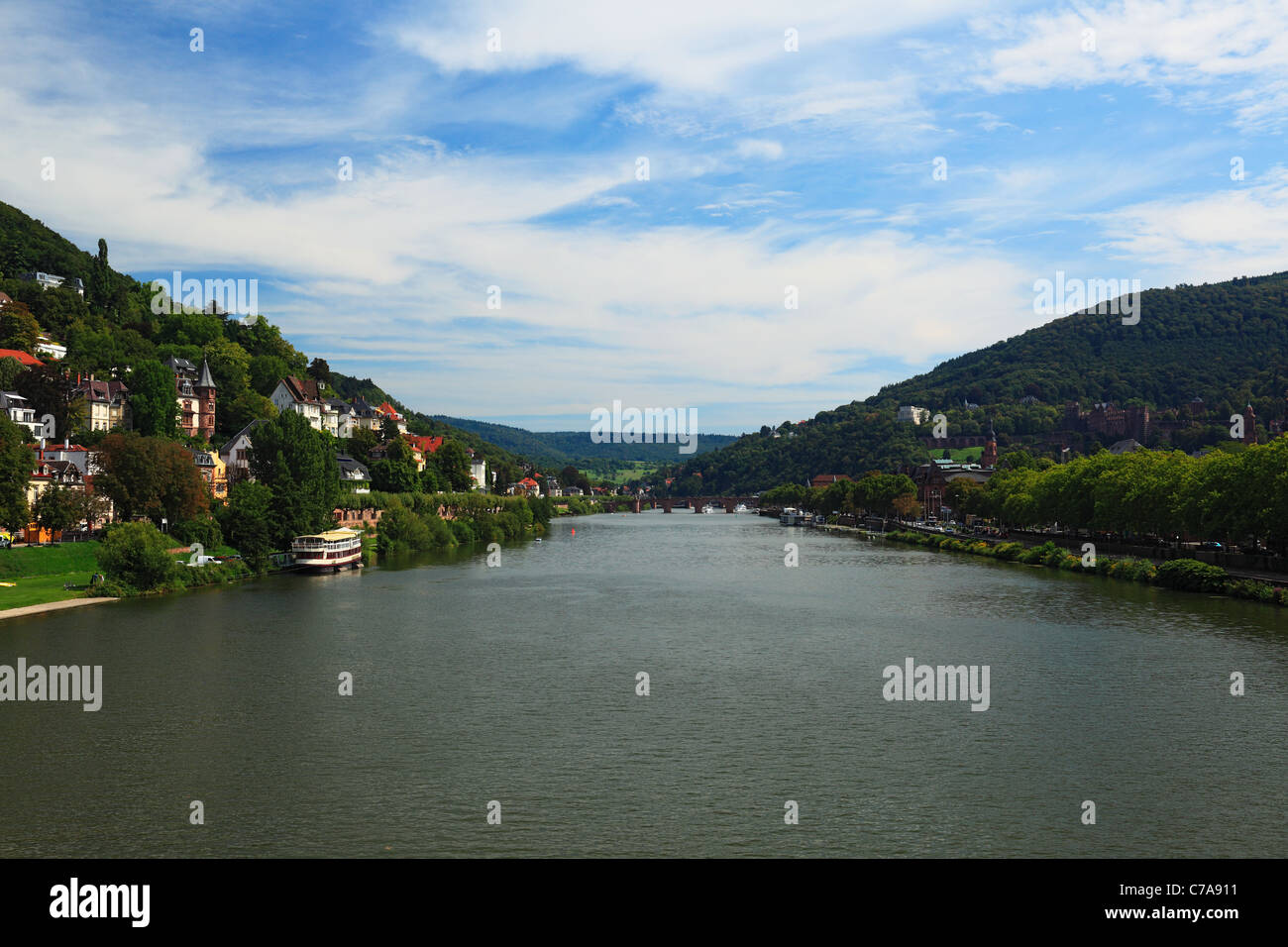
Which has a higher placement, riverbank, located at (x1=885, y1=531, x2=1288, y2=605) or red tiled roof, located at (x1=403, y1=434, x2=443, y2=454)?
red tiled roof, located at (x1=403, y1=434, x2=443, y2=454)

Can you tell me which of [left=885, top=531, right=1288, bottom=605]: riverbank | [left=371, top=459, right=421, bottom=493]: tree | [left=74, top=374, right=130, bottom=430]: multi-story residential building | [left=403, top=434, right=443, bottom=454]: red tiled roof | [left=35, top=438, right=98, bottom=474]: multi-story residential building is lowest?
[left=885, top=531, right=1288, bottom=605]: riverbank

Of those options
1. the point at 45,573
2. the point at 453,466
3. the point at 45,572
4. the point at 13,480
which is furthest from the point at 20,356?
the point at 45,573

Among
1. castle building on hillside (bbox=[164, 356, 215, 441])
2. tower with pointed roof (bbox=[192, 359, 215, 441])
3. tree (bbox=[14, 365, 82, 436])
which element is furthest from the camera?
tower with pointed roof (bbox=[192, 359, 215, 441])

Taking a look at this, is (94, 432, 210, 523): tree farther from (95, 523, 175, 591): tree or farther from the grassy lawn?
(95, 523, 175, 591): tree

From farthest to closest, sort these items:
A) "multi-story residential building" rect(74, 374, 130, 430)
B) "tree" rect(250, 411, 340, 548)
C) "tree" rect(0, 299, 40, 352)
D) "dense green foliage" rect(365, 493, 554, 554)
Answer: "tree" rect(0, 299, 40, 352) < "multi-story residential building" rect(74, 374, 130, 430) < "dense green foliage" rect(365, 493, 554, 554) < "tree" rect(250, 411, 340, 548)

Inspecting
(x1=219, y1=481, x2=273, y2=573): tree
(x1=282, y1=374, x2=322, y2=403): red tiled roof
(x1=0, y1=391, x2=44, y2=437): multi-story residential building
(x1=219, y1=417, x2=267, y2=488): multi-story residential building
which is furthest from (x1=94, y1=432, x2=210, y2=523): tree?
(x1=282, y1=374, x2=322, y2=403): red tiled roof
